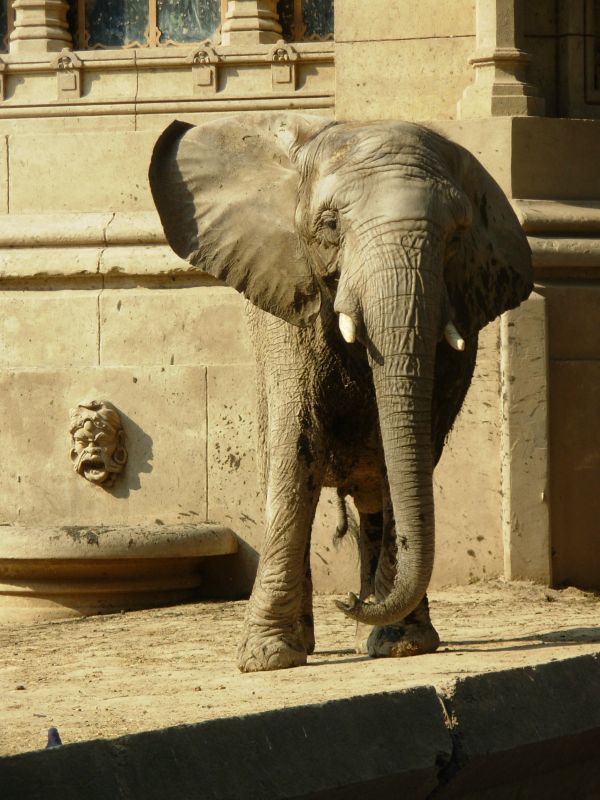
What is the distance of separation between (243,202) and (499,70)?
11.4ft

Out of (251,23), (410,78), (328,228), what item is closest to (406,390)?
(328,228)

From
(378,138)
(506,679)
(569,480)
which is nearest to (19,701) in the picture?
(506,679)

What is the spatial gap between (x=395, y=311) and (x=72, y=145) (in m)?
5.04

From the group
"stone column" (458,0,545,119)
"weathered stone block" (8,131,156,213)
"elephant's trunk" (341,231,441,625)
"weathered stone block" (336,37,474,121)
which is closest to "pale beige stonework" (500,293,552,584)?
"stone column" (458,0,545,119)

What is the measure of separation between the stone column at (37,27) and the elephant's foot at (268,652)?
266 inches

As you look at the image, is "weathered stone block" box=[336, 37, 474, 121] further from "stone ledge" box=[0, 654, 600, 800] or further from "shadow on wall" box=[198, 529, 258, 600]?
"stone ledge" box=[0, 654, 600, 800]

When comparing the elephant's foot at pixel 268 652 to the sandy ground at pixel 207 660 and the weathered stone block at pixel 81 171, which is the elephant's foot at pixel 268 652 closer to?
the sandy ground at pixel 207 660

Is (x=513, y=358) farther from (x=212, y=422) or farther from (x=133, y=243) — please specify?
(x=133, y=243)

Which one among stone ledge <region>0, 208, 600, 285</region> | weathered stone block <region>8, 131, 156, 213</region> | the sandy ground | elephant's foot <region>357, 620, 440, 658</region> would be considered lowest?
the sandy ground

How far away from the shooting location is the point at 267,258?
6957 millimetres

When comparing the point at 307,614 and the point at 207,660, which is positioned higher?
the point at 307,614

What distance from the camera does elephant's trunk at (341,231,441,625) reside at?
6258mm

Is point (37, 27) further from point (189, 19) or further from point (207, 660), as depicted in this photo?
point (207, 660)

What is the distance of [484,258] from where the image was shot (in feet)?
22.8
